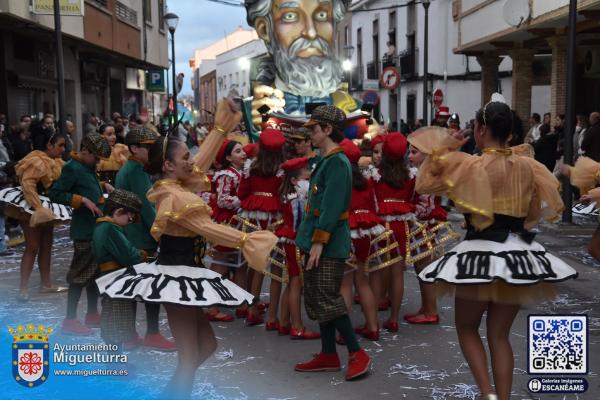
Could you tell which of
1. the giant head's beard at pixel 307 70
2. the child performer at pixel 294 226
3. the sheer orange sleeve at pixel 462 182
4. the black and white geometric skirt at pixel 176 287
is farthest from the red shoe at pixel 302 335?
the giant head's beard at pixel 307 70

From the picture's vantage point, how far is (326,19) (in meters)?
14.7

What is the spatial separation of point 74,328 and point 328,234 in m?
2.68

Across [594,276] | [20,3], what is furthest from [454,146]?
[20,3]

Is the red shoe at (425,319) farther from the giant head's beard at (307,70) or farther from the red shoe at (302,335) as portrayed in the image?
the giant head's beard at (307,70)

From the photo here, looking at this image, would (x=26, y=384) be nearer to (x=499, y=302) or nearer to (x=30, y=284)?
(x=499, y=302)

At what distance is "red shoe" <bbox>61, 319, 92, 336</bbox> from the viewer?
661cm

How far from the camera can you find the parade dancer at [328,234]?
537 cm

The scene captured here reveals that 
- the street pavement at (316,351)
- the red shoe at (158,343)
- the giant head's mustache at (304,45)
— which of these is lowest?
the street pavement at (316,351)

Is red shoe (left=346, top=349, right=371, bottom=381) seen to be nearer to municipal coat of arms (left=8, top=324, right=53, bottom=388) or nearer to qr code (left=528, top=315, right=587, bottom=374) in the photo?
qr code (left=528, top=315, right=587, bottom=374)

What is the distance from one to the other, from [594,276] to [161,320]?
5110 mm

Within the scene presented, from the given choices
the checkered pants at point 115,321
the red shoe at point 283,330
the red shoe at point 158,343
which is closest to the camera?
the checkered pants at point 115,321

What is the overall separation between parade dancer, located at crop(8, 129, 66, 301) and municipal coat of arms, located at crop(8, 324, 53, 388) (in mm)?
3012

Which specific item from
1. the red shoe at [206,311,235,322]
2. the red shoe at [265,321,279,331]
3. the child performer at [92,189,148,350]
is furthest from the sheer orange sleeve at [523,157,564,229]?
the red shoe at [206,311,235,322]

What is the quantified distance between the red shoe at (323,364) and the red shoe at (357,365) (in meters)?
0.18
